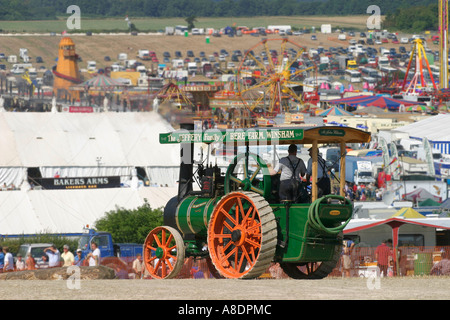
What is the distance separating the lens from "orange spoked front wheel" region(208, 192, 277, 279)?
1101 centimetres

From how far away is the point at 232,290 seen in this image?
9883mm

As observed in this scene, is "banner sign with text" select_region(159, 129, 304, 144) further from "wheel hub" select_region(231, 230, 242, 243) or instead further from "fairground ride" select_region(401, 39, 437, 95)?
"fairground ride" select_region(401, 39, 437, 95)

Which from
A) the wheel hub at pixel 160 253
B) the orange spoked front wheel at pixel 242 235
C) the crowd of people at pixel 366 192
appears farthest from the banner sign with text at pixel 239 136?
the crowd of people at pixel 366 192

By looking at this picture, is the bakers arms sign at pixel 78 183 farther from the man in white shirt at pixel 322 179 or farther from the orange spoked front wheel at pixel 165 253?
the man in white shirt at pixel 322 179

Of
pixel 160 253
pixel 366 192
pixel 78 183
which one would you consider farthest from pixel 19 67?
pixel 160 253

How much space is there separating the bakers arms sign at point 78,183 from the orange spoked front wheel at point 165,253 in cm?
1790

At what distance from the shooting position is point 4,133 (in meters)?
38.3

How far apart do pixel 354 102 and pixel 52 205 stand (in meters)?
61.3

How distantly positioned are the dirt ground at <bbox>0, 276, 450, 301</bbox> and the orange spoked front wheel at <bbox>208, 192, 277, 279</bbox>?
336 mm

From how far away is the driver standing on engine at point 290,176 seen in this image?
1137 centimetres

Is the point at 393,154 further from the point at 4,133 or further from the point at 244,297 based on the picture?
the point at 244,297

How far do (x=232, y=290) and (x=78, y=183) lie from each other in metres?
22.2
